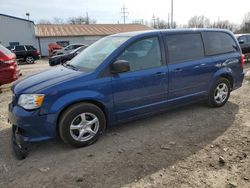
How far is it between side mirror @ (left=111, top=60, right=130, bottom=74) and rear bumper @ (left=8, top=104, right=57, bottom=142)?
1.16m

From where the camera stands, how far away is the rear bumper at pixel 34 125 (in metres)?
3.32

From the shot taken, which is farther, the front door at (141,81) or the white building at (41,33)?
the white building at (41,33)

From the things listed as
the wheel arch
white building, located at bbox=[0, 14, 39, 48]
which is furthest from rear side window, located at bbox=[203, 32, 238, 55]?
white building, located at bbox=[0, 14, 39, 48]

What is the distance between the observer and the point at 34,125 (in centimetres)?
334

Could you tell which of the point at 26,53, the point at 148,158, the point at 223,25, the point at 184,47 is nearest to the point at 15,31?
the point at 26,53

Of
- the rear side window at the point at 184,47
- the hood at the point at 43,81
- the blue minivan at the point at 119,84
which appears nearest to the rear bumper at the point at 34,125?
the blue minivan at the point at 119,84

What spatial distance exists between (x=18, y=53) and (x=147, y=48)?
18.9 meters

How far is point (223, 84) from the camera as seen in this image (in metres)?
5.25

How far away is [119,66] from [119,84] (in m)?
0.31

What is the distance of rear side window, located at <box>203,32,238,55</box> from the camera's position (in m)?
4.93

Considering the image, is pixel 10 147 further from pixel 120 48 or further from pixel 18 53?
pixel 18 53

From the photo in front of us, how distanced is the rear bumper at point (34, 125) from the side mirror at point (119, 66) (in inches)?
45.7

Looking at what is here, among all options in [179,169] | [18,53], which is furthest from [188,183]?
[18,53]

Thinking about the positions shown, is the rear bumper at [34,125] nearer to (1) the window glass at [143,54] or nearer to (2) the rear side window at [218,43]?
(1) the window glass at [143,54]
